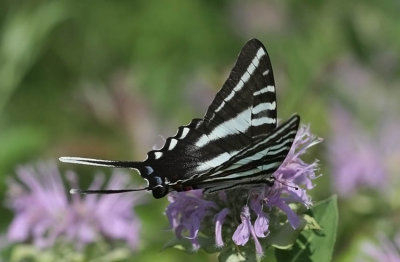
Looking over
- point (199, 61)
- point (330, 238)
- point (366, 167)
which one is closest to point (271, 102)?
point (330, 238)

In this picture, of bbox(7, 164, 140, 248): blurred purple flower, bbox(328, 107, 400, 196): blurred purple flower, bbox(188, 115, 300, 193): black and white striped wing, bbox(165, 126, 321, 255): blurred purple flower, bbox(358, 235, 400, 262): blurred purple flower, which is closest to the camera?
bbox(188, 115, 300, 193): black and white striped wing

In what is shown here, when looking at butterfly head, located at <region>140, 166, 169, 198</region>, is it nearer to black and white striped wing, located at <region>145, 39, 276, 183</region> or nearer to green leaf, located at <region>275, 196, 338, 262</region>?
black and white striped wing, located at <region>145, 39, 276, 183</region>

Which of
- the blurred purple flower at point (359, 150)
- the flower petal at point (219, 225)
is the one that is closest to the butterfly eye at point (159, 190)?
the flower petal at point (219, 225)

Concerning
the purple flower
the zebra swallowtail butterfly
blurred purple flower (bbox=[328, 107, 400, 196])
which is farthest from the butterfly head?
blurred purple flower (bbox=[328, 107, 400, 196])

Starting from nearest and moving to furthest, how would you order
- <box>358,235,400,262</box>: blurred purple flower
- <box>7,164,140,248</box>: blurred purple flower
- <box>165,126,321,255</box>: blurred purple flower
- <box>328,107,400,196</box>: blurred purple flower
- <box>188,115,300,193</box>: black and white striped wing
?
<box>188,115,300,193</box>: black and white striped wing, <box>165,126,321,255</box>: blurred purple flower, <box>358,235,400,262</box>: blurred purple flower, <box>7,164,140,248</box>: blurred purple flower, <box>328,107,400,196</box>: blurred purple flower

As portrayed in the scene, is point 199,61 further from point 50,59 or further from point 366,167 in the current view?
point 366,167

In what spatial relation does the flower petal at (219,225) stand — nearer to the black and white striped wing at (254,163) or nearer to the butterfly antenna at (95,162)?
the black and white striped wing at (254,163)
